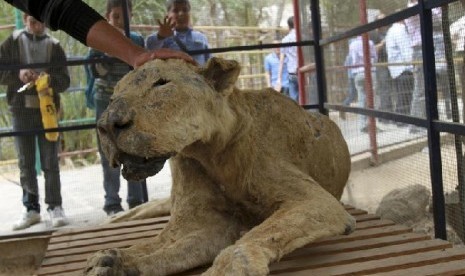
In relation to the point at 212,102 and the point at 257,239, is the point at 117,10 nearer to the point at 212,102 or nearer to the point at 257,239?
the point at 212,102

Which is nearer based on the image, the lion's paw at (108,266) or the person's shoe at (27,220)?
the lion's paw at (108,266)

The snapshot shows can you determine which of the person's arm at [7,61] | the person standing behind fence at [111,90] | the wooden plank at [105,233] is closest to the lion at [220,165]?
the wooden plank at [105,233]

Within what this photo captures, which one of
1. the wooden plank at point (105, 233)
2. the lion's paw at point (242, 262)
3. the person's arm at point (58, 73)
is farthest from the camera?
the person's arm at point (58, 73)

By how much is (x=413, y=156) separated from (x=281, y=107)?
4.07ft

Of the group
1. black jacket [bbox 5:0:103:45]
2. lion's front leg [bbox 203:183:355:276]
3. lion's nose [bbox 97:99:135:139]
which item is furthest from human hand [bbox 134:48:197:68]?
lion's front leg [bbox 203:183:355:276]

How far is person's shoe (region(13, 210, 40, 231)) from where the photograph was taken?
18.6ft

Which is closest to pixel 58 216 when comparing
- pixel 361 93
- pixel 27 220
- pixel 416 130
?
pixel 27 220

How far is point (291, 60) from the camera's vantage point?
5992 mm

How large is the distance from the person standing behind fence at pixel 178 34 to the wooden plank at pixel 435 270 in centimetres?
330

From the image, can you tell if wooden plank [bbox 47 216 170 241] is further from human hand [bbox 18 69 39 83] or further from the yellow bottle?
human hand [bbox 18 69 39 83]

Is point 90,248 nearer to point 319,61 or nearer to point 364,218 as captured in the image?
point 364,218

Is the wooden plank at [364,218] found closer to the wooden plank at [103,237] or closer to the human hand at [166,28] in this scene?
the wooden plank at [103,237]

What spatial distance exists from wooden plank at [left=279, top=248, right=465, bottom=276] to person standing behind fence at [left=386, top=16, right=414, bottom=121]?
1.38 m

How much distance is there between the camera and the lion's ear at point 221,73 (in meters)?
2.67
